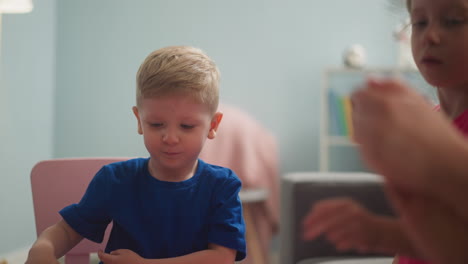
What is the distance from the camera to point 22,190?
8.91ft

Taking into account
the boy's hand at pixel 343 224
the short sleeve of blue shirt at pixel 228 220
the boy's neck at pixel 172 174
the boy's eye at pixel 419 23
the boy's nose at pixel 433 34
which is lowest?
the short sleeve of blue shirt at pixel 228 220

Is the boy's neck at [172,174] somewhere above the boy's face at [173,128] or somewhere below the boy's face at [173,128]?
below

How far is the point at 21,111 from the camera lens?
2.83 meters

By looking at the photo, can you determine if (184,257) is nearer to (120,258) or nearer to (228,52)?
(120,258)

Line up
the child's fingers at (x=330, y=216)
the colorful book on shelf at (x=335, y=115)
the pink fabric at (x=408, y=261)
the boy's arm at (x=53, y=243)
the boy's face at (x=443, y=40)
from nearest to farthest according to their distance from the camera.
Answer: the child's fingers at (x=330, y=216) → the boy's face at (x=443, y=40) → the pink fabric at (x=408, y=261) → the boy's arm at (x=53, y=243) → the colorful book on shelf at (x=335, y=115)

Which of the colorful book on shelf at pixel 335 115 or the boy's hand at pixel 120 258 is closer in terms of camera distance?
the boy's hand at pixel 120 258

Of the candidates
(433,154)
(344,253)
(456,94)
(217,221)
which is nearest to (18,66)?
(344,253)

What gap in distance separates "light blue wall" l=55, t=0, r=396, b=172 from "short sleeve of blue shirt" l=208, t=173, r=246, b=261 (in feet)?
8.56

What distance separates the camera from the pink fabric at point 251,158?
9.16ft

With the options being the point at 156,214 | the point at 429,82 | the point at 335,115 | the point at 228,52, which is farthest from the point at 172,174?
the point at 228,52

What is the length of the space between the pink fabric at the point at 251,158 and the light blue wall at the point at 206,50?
0.50 m

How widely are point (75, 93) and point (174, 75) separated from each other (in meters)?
2.85

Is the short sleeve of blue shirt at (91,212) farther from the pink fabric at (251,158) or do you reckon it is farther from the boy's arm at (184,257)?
the pink fabric at (251,158)

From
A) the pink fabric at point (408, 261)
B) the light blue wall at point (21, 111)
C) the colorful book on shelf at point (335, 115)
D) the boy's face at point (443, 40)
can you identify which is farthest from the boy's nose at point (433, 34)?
the colorful book on shelf at point (335, 115)
